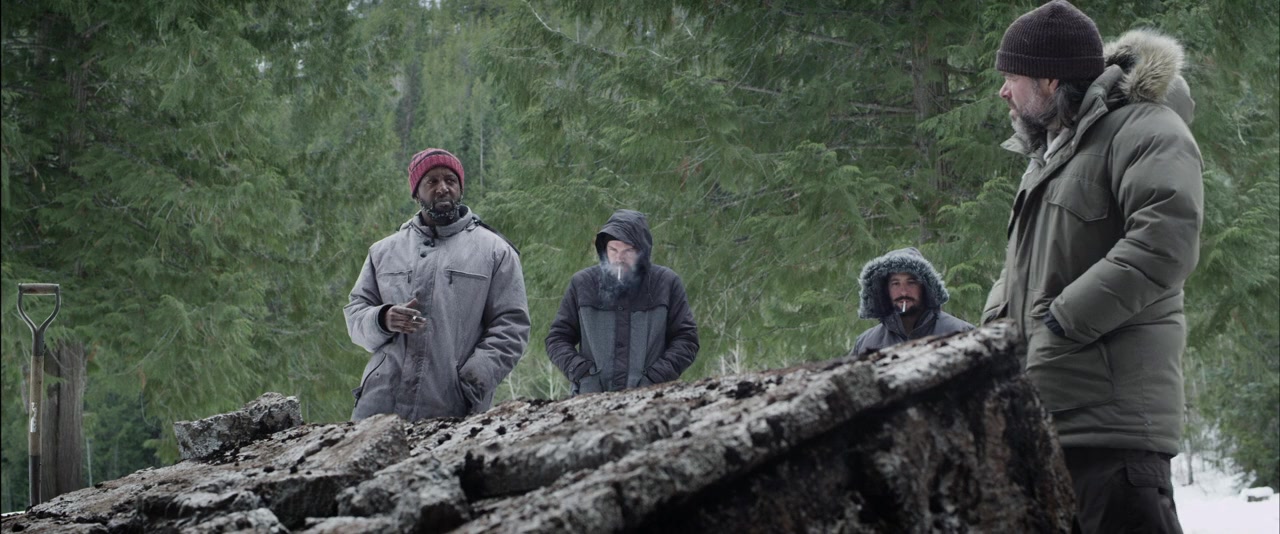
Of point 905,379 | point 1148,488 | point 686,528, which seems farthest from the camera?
point 1148,488

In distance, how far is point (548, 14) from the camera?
1191cm

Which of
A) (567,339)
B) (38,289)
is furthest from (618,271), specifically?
(38,289)

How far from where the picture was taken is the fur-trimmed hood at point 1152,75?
2.79 metres

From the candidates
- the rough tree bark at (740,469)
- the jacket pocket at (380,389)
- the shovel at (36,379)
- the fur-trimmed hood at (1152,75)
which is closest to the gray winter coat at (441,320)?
the jacket pocket at (380,389)

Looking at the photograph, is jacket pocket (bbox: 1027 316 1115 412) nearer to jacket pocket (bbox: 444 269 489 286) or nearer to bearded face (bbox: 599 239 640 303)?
jacket pocket (bbox: 444 269 489 286)

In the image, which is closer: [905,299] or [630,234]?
[905,299]

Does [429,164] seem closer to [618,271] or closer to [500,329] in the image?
[500,329]

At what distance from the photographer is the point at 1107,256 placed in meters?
2.61

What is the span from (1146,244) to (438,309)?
8.64 feet

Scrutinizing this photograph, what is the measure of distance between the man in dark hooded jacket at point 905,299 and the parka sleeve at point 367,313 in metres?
2.04

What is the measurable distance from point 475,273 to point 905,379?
251cm

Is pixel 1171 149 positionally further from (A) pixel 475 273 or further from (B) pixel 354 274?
(B) pixel 354 274

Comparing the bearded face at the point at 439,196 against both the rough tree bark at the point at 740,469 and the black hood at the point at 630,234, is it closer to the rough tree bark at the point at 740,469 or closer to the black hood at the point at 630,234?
the black hood at the point at 630,234

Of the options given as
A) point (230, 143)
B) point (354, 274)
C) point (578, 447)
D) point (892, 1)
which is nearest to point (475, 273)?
point (578, 447)
